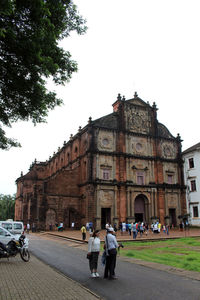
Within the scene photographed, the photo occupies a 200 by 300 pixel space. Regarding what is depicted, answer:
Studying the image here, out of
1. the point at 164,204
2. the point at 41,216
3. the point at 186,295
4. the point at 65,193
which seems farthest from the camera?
the point at 164,204

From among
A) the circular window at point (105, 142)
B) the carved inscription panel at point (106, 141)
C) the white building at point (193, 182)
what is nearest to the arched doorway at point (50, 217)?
the carved inscription panel at point (106, 141)

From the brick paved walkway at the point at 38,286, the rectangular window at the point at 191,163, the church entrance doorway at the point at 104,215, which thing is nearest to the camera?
the brick paved walkway at the point at 38,286

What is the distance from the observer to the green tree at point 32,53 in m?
8.27

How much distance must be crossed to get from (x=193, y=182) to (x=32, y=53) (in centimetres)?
3761

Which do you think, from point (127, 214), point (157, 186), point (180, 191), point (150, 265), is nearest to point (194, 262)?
point (150, 265)

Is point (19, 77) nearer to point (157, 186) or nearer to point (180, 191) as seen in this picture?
point (157, 186)

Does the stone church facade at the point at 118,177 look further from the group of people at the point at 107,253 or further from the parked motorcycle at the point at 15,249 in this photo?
the group of people at the point at 107,253

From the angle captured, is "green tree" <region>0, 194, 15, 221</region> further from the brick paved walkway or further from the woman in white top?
the woman in white top

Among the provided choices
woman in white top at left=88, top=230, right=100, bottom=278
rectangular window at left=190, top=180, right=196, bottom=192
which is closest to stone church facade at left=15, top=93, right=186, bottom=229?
rectangular window at left=190, top=180, right=196, bottom=192

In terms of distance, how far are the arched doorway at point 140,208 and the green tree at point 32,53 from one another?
29.9 meters

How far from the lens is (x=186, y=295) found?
6.87 m

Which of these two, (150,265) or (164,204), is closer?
(150,265)

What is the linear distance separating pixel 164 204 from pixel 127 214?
710cm

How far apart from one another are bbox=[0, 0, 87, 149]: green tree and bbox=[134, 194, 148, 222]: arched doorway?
29882 millimetres
